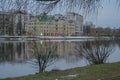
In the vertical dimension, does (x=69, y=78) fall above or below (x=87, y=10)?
below

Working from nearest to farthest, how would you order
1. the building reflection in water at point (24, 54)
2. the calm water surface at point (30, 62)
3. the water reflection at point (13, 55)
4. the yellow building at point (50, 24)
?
the yellow building at point (50, 24) < the calm water surface at point (30, 62) < the building reflection in water at point (24, 54) < the water reflection at point (13, 55)

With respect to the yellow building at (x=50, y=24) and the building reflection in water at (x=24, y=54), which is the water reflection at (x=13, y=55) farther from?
the yellow building at (x=50, y=24)

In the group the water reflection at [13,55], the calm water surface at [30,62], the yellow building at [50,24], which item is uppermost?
the yellow building at [50,24]

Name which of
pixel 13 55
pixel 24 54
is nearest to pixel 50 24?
pixel 24 54

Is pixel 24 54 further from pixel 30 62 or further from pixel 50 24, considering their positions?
pixel 50 24

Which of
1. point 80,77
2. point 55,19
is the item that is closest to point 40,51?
point 80,77

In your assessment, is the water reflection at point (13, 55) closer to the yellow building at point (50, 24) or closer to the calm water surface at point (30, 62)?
the calm water surface at point (30, 62)

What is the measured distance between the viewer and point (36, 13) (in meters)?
8.54

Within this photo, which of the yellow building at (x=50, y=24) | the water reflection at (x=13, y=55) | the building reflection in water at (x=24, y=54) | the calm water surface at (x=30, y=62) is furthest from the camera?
the water reflection at (x=13, y=55)

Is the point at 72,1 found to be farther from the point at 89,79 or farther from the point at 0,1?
the point at 89,79

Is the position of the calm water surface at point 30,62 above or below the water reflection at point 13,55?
above

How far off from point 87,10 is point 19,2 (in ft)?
5.81

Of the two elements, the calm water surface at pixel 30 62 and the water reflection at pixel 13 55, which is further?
the water reflection at pixel 13 55

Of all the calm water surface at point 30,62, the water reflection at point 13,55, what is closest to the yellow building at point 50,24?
the calm water surface at point 30,62
